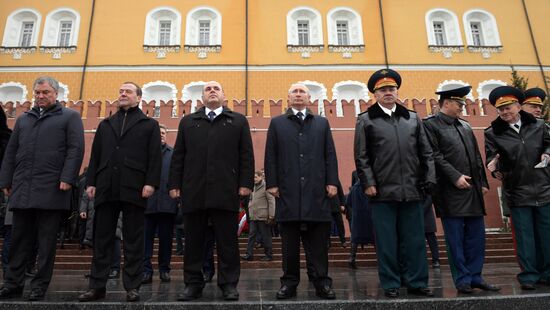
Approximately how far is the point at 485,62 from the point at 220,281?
71.7 ft

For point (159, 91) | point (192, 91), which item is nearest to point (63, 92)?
point (159, 91)

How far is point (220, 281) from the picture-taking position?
377 cm

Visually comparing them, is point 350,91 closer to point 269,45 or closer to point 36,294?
point 269,45

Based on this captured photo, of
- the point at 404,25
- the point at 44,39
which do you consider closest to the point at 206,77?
the point at 44,39

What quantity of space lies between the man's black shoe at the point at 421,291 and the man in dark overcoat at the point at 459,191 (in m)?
0.42

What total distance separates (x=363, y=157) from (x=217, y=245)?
169cm

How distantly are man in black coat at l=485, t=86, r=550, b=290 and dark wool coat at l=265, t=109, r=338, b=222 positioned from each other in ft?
6.40

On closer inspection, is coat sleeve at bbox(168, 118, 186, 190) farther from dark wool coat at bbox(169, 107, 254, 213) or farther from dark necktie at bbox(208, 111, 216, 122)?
dark necktie at bbox(208, 111, 216, 122)

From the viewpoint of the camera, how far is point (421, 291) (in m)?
3.77

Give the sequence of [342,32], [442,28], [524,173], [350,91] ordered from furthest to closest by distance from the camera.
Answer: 1. [442,28]
2. [342,32]
3. [350,91]
4. [524,173]

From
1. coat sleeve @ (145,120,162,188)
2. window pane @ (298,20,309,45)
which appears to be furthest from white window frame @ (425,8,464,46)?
coat sleeve @ (145,120,162,188)

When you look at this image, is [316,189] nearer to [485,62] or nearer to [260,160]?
[260,160]

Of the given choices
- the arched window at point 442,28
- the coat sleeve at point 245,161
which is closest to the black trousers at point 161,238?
the coat sleeve at point 245,161

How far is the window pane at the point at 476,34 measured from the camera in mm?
22286
